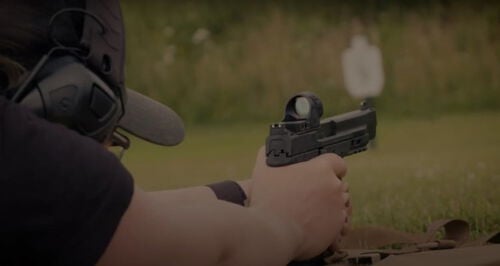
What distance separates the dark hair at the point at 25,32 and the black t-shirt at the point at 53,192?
7cm

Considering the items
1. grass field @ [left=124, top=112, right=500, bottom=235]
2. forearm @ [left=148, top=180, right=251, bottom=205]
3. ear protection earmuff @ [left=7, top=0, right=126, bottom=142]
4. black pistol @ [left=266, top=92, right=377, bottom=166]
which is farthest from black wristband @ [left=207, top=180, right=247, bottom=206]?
grass field @ [left=124, top=112, right=500, bottom=235]

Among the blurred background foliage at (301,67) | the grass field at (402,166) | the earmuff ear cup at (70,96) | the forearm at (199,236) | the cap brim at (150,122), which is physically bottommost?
the forearm at (199,236)

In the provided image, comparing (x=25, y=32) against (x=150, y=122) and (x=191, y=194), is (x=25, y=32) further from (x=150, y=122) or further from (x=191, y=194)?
(x=191, y=194)

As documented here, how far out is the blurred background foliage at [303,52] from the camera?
1.85 m

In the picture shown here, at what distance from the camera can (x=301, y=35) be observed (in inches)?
74.3

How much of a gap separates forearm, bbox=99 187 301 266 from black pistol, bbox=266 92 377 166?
0.07 meters

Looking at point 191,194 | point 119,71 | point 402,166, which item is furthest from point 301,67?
point 119,71

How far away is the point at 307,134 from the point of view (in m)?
0.93

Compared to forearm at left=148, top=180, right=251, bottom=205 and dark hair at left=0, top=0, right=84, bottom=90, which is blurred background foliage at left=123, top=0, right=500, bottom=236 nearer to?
forearm at left=148, top=180, right=251, bottom=205

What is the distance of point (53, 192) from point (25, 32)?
141 mm

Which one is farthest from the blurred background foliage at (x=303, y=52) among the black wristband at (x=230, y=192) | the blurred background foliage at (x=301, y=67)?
the black wristband at (x=230, y=192)

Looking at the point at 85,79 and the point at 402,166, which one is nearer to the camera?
the point at 85,79

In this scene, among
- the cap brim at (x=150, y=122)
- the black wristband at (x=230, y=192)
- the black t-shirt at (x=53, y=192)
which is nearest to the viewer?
the black t-shirt at (x=53, y=192)

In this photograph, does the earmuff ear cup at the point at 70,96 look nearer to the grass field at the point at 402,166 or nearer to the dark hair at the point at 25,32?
the dark hair at the point at 25,32
